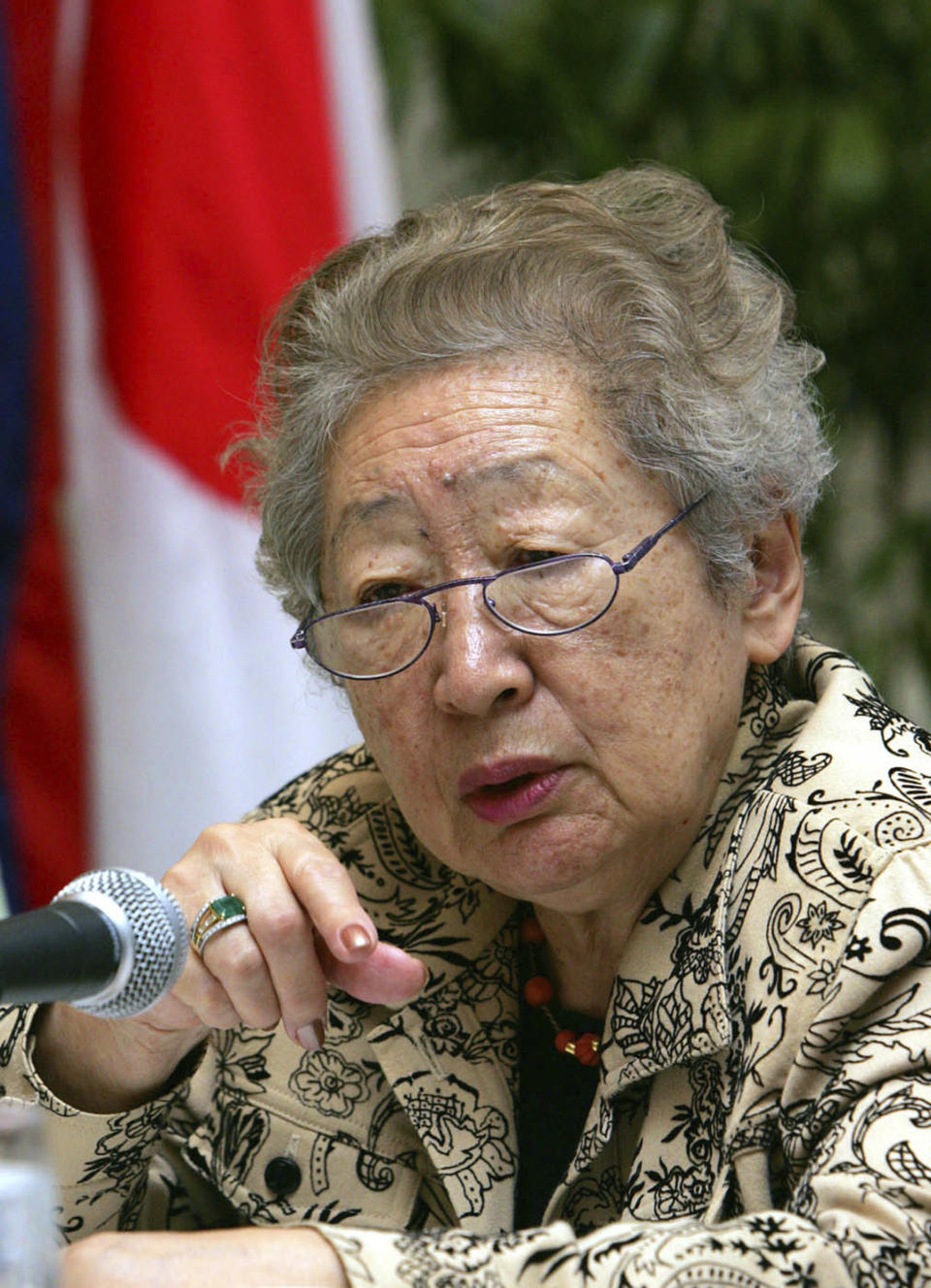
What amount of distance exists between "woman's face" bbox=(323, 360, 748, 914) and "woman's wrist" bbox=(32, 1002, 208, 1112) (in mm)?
345

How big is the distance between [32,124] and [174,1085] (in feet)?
5.40

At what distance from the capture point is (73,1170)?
160 centimetres

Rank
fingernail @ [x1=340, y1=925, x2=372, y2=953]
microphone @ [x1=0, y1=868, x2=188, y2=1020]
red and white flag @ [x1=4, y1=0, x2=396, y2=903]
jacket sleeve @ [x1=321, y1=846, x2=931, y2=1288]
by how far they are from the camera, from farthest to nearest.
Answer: red and white flag @ [x1=4, y1=0, x2=396, y2=903] < fingernail @ [x1=340, y1=925, x2=372, y2=953] < jacket sleeve @ [x1=321, y1=846, x2=931, y2=1288] < microphone @ [x1=0, y1=868, x2=188, y2=1020]

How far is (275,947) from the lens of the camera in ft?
4.61

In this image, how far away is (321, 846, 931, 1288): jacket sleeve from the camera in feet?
3.41

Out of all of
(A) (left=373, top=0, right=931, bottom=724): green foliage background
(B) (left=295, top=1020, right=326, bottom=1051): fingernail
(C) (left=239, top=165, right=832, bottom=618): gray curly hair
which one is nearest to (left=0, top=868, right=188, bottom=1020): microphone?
(B) (left=295, top=1020, right=326, bottom=1051): fingernail

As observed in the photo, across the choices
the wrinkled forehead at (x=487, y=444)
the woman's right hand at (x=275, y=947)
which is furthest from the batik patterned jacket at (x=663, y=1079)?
the wrinkled forehead at (x=487, y=444)

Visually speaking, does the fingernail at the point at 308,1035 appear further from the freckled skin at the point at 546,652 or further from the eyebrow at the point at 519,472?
the eyebrow at the point at 519,472

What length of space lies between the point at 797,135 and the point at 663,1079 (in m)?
2.66

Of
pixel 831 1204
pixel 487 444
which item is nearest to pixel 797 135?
pixel 487 444

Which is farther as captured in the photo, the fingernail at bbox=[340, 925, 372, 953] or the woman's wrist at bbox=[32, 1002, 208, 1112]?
the woman's wrist at bbox=[32, 1002, 208, 1112]

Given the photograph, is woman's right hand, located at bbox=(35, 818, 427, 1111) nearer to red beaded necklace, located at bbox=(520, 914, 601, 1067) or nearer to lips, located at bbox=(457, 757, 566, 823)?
lips, located at bbox=(457, 757, 566, 823)

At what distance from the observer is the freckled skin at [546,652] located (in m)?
1.49

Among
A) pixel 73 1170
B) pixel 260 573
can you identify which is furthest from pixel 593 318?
pixel 73 1170
